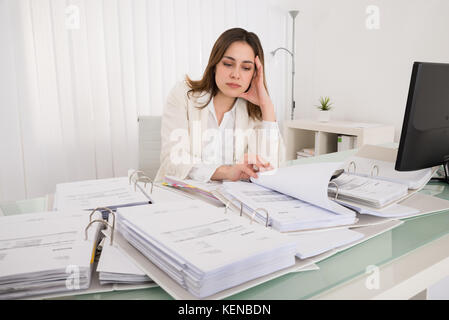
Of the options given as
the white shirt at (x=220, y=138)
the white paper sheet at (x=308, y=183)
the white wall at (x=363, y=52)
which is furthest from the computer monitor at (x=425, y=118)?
the white wall at (x=363, y=52)

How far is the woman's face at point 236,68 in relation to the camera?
154 centimetres

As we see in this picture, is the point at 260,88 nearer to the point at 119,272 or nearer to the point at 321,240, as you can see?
the point at 321,240

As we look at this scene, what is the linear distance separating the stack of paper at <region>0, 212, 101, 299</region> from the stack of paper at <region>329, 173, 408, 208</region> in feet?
1.92

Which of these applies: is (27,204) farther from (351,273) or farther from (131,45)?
(131,45)

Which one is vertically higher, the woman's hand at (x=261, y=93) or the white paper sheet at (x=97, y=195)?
the woman's hand at (x=261, y=93)

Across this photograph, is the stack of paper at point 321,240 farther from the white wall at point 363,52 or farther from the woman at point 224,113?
the white wall at point 363,52

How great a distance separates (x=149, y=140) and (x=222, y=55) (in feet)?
1.91

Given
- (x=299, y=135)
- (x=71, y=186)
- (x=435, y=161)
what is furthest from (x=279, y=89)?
(x=71, y=186)

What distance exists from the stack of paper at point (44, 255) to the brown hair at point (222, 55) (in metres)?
1.04

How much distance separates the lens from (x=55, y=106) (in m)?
2.57

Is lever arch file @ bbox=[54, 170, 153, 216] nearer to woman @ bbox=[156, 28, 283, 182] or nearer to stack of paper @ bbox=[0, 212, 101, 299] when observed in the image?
stack of paper @ bbox=[0, 212, 101, 299]

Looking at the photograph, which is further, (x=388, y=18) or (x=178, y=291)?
(x=388, y=18)

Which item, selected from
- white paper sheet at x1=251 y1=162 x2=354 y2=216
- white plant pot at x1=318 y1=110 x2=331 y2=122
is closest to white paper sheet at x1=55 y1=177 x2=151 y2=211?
white paper sheet at x1=251 y1=162 x2=354 y2=216

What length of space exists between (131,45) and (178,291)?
8.59 ft
